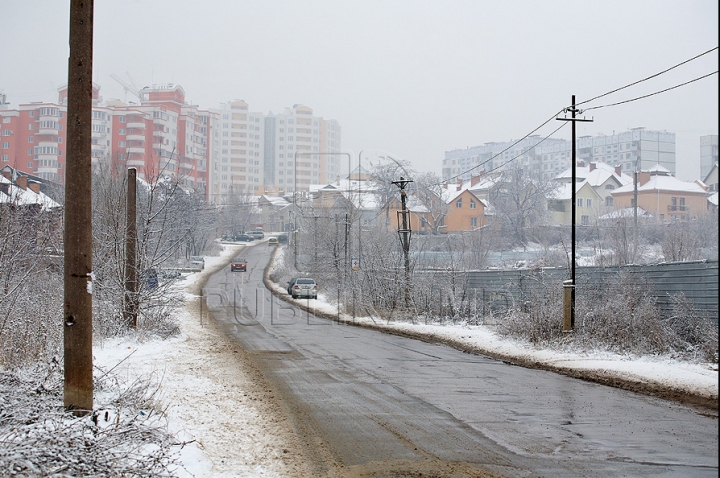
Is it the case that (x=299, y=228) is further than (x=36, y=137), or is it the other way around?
(x=36, y=137)

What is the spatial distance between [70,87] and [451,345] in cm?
1566

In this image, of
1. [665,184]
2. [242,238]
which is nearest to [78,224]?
[665,184]

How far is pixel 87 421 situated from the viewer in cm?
658

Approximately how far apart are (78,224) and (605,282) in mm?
16491

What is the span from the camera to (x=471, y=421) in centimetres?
934

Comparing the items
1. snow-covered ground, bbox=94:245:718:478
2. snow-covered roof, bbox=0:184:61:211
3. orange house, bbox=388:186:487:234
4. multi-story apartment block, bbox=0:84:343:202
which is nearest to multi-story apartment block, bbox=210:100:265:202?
multi-story apartment block, bbox=0:84:343:202

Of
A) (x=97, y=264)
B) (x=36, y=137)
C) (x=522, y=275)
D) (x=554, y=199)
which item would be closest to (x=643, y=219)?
(x=554, y=199)

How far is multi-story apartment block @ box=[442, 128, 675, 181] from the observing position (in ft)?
190

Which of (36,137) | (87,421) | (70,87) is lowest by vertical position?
(87,421)

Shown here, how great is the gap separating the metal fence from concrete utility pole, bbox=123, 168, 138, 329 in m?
12.7

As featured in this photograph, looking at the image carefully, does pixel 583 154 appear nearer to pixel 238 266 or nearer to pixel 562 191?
pixel 562 191

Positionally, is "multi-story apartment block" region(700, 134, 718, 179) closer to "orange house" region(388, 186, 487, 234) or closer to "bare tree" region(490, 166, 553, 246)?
"bare tree" region(490, 166, 553, 246)

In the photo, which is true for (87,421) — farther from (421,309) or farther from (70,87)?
(421,309)

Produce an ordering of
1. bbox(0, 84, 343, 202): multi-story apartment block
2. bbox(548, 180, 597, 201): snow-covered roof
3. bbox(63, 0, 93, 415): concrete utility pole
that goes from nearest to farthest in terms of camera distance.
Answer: bbox(63, 0, 93, 415): concrete utility pole → bbox(548, 180, 597, 201): snow-covered roof → bbox(0, 84, 343, 202): multi-story apartment block
